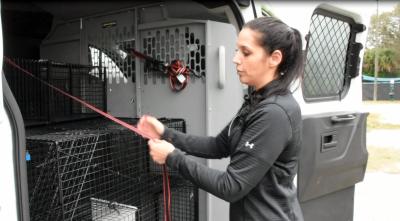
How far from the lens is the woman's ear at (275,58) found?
147 cm

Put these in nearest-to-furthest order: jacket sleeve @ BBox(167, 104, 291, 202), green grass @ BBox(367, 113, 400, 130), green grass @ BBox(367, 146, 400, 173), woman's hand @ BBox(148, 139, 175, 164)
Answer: jacket sleeve @ BBox(167, 104, 291, 202) → woman's hand @ BBox(148, 139, 175, 164) → green grass @ BBox(367, 146, 400, 173) → green grass @ BBox(367, 113, 400, 130)

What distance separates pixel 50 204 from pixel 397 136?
1058cm

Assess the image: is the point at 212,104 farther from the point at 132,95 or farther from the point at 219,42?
the point at 132,95

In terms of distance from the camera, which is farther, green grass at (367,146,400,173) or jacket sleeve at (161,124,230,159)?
green grass at (367,146,400,173)

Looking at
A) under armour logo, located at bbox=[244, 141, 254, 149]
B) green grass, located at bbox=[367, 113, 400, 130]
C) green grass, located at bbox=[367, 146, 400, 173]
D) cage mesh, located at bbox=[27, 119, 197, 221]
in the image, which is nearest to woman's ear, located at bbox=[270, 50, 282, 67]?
under armour logo, located at bbox=[244, 141, 254, 149]

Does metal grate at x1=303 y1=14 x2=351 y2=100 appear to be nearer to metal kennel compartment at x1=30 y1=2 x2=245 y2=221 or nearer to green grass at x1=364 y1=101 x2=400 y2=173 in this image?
metal kennel compartment at x1=30 y1=2 x2=245 y2=221

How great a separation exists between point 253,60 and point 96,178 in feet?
3.46

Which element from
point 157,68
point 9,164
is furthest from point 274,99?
point 157,68

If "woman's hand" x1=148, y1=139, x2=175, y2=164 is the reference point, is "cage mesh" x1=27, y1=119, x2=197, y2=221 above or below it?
below

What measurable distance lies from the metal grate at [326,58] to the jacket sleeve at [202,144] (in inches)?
36.6

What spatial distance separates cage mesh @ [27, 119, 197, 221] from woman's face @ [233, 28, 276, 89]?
2.70 ft

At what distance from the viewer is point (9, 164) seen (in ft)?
3.72

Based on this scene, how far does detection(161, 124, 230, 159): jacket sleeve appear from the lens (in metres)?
1.78

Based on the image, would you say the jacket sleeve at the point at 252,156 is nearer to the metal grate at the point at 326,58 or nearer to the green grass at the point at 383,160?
the metal grate at the point at 326,58
